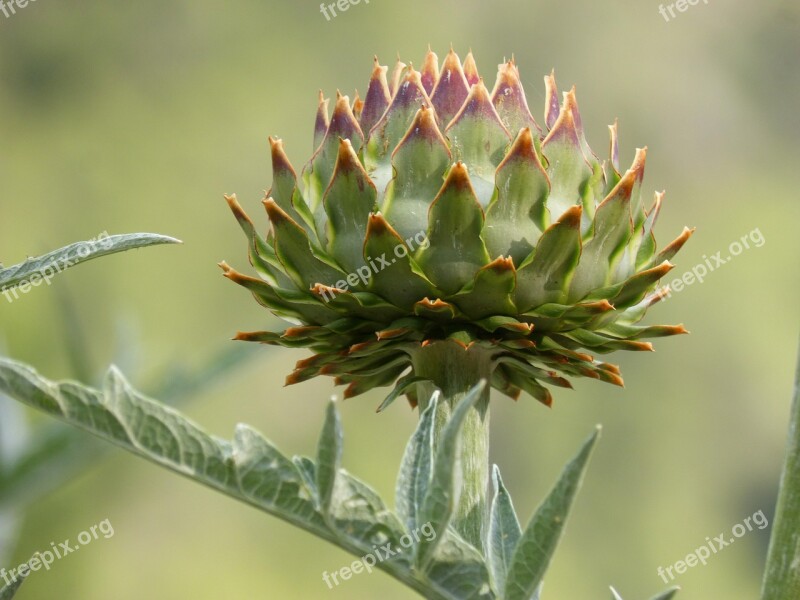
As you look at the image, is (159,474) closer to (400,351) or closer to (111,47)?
(111,47)

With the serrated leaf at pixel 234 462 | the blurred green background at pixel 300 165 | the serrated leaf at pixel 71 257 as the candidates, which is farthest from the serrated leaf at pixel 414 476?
the blurred green background at pixel 300 165

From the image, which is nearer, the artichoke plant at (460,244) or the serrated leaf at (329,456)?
the serrated leaf at (329,456)

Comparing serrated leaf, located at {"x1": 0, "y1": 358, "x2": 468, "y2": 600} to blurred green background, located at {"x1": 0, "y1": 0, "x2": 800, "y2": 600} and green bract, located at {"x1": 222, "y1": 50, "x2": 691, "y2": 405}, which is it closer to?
green bract, located at {"x1": 222, "y1": 50, "x2": 691, "y2": 405}

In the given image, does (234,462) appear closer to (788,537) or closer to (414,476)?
(414,476)

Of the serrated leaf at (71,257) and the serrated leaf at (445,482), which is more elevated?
the serrated leaf at (71,257)

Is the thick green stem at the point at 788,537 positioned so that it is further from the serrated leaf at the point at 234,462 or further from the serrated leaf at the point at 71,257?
the serrated leaf at the point at 71,257

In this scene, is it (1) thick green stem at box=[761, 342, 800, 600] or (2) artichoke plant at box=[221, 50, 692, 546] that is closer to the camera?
(1) thick green stem at box=[761, 342, 800, 600]

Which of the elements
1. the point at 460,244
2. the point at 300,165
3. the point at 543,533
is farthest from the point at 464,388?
the point at 300,165

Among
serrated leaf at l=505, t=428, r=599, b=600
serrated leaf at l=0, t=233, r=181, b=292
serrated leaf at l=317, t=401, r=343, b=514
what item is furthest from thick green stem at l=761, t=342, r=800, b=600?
serrated leaf at l=0, t=233, r=181, b=292
